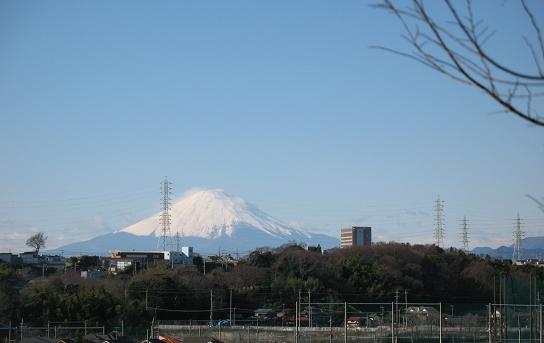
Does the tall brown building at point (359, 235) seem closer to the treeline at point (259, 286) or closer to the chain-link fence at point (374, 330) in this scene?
the treeline at point (259, 286)

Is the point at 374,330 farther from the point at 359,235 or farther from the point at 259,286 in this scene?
the point at 359,235

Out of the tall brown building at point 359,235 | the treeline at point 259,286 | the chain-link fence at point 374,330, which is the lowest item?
the chain-link fence at point 374,330

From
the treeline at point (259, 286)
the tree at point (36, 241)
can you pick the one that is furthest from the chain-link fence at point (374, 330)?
the tree at point (36, 241)

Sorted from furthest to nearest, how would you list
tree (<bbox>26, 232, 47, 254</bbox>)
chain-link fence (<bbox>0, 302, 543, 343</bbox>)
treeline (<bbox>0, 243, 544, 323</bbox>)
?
tree (<bbox>26, 232, 47, 254</bbox>)
treeline (<bbox>0, 243, 544, 323</bbox>)
chain-link fence (<bbox>0, 302, 543, 343</bbox>)

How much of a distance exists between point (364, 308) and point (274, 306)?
17.5ft

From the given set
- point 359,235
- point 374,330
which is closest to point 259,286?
point 374,330

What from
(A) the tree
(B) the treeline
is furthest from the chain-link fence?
(A) the tree

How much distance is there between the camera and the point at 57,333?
1242 inches

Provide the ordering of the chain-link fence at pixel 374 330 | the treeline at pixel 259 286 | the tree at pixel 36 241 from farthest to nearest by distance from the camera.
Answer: the tree at pixel 36 241 < the treeline at pixel 259 286 < the chain-link fence at pixel 374 330

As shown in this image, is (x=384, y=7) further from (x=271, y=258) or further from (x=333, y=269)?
(x=271, y=258)

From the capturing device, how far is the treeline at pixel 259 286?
129 feet

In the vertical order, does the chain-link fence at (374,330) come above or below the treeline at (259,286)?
below

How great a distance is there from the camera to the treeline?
39281 mm

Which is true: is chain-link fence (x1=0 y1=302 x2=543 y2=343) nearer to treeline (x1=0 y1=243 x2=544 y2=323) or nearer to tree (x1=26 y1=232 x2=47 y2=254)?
treeline (x1=0 y1=243 x2=544 y2=323)
